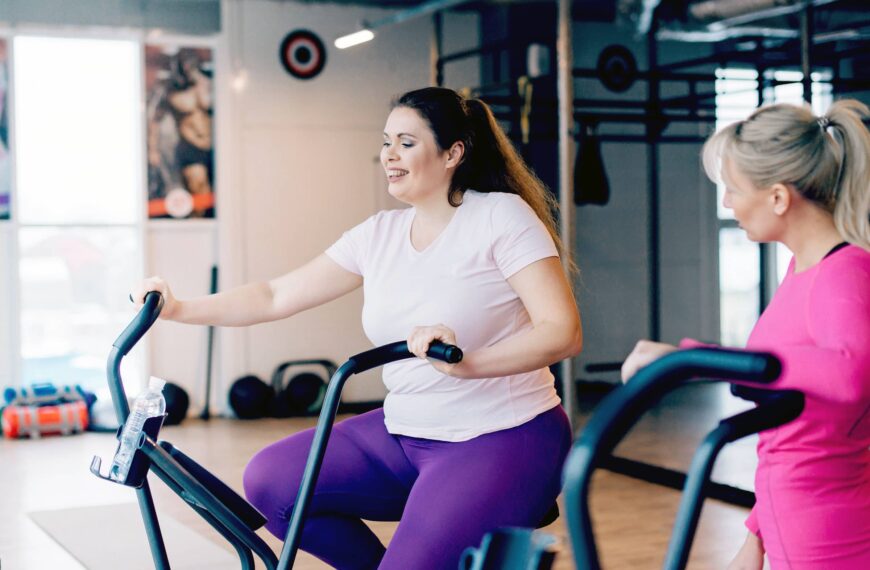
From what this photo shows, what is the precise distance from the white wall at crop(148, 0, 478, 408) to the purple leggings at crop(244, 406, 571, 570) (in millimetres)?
5382

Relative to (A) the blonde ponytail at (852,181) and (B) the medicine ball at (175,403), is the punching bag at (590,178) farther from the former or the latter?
(A) the blonde ponytail at (852,181)

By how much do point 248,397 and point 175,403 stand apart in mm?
504

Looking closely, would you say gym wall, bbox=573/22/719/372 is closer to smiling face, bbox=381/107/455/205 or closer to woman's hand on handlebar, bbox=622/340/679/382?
smiling face, bbox=381/107/455/205

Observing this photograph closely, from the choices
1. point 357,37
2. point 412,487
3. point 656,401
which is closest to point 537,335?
point 412,487

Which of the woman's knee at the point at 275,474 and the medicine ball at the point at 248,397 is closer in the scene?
the woman's knee at the point at 275,474

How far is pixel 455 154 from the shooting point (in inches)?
98.9

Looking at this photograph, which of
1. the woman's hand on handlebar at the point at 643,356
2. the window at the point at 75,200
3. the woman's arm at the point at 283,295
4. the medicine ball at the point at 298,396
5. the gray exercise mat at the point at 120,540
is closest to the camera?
the woman's hand on handlebar at the point at 643,356

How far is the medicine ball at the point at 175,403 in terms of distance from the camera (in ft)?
24.0

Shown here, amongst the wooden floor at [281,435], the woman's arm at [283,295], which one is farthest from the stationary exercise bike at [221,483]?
the wooden floor at [281,435]

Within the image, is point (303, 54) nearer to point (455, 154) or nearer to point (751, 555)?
point (455, 154)

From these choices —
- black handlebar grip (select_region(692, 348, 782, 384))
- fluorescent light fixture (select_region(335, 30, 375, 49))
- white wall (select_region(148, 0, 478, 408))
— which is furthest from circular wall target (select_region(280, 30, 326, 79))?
black handlebar grip (select_region(692, 348, 782, 384))

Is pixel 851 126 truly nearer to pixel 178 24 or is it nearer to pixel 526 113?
pixel 526 113

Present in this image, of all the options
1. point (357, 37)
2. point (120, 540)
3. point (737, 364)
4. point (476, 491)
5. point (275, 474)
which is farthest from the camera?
point (357, 37)

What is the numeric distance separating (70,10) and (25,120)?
0.78 m
